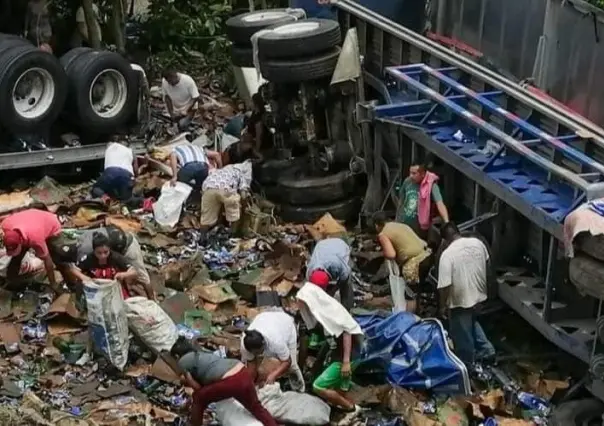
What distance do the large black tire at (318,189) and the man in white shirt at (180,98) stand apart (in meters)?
2.60

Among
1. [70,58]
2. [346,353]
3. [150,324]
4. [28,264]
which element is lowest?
[28,264]

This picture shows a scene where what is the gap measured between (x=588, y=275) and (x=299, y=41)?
15.0 feet

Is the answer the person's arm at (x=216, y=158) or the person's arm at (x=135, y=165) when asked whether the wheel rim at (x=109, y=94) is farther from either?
the person's arm at (x=216, y=158)

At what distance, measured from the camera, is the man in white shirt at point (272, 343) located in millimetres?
7027

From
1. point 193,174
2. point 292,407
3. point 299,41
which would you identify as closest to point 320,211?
point 193,174

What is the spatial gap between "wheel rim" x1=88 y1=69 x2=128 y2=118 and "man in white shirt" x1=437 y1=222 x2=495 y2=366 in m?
5.07

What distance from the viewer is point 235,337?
8523 millimetres

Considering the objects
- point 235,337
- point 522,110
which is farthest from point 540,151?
point 235,337

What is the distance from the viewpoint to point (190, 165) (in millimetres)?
10703

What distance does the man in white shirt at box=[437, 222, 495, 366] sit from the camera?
7.85m

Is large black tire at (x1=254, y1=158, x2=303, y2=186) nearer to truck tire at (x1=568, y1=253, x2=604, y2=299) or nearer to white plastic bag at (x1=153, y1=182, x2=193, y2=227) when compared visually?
white plastic bag at (x1=153, y1=182, x2=193, y2=227)

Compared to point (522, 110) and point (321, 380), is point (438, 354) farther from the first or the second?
point (522, 110)

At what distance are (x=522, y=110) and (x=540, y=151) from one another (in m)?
0.73

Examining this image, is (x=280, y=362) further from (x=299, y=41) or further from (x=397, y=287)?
(x=299, y=41)
